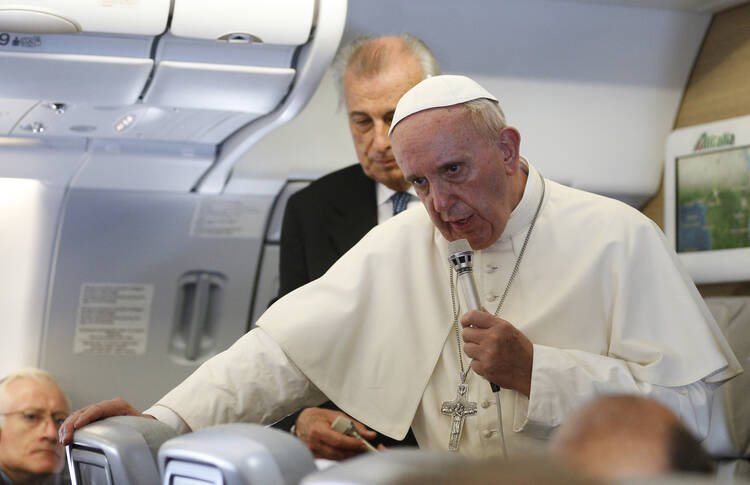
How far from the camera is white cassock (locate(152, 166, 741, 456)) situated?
7.83 feet

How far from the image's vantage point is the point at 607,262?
2588 mm

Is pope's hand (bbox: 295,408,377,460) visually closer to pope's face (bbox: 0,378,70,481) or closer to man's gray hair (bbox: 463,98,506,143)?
man's gray hair (bbox: 463,98,506,143)

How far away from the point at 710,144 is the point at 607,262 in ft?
7.99

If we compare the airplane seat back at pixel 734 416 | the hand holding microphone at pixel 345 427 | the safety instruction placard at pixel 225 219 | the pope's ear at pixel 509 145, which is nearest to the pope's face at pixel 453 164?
the pope's ear at pixel 509 145

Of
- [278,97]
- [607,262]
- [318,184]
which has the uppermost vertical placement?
[278,97]

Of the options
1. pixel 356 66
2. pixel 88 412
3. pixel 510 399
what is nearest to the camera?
pixel 88 412

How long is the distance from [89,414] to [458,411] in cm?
92

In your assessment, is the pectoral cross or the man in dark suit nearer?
the pectoral cross

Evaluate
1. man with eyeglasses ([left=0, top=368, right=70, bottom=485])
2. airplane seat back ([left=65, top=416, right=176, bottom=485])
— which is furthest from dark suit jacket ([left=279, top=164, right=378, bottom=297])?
airplane seat back ([left=65, top=416, right=176, bottom=485])

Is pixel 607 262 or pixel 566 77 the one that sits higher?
pixel 566 77

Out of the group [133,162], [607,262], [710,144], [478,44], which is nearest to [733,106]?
[710,144]

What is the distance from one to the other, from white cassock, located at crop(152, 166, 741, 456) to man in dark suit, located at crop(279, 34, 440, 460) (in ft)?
2.87

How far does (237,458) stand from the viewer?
4.53ft

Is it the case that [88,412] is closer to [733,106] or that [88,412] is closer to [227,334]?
[227,334]
